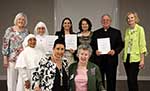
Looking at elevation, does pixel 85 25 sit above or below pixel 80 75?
above

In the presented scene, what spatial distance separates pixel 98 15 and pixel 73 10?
0.73 metres

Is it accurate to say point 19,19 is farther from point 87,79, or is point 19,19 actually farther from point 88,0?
point 88,0

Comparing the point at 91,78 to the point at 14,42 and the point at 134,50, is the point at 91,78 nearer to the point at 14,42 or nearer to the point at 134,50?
the point at 134,50

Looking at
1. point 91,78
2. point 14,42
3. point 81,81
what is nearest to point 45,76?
point 81,81

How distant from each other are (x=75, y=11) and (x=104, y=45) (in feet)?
13.7

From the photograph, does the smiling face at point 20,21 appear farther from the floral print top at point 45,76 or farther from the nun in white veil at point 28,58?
the floral print top at point 45,76

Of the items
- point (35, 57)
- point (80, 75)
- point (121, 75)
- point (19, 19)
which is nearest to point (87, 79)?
point (80, 75)

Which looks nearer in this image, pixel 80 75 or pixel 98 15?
pixel 80 75

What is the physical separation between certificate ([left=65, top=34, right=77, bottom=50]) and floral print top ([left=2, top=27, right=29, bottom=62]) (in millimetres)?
745

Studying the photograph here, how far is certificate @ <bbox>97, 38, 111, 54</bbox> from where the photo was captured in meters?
5.39

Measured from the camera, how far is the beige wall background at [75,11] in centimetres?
934

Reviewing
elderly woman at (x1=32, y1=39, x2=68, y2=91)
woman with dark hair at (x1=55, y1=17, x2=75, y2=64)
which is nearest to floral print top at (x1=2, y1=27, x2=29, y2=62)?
woman with dark hair at (x1=55, y1=17, x2=75, y2=64)

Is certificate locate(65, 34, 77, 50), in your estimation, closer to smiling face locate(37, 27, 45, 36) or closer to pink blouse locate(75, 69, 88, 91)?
smiling face locate(37, 27, 45, 36)

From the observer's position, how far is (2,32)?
31.1 feet
